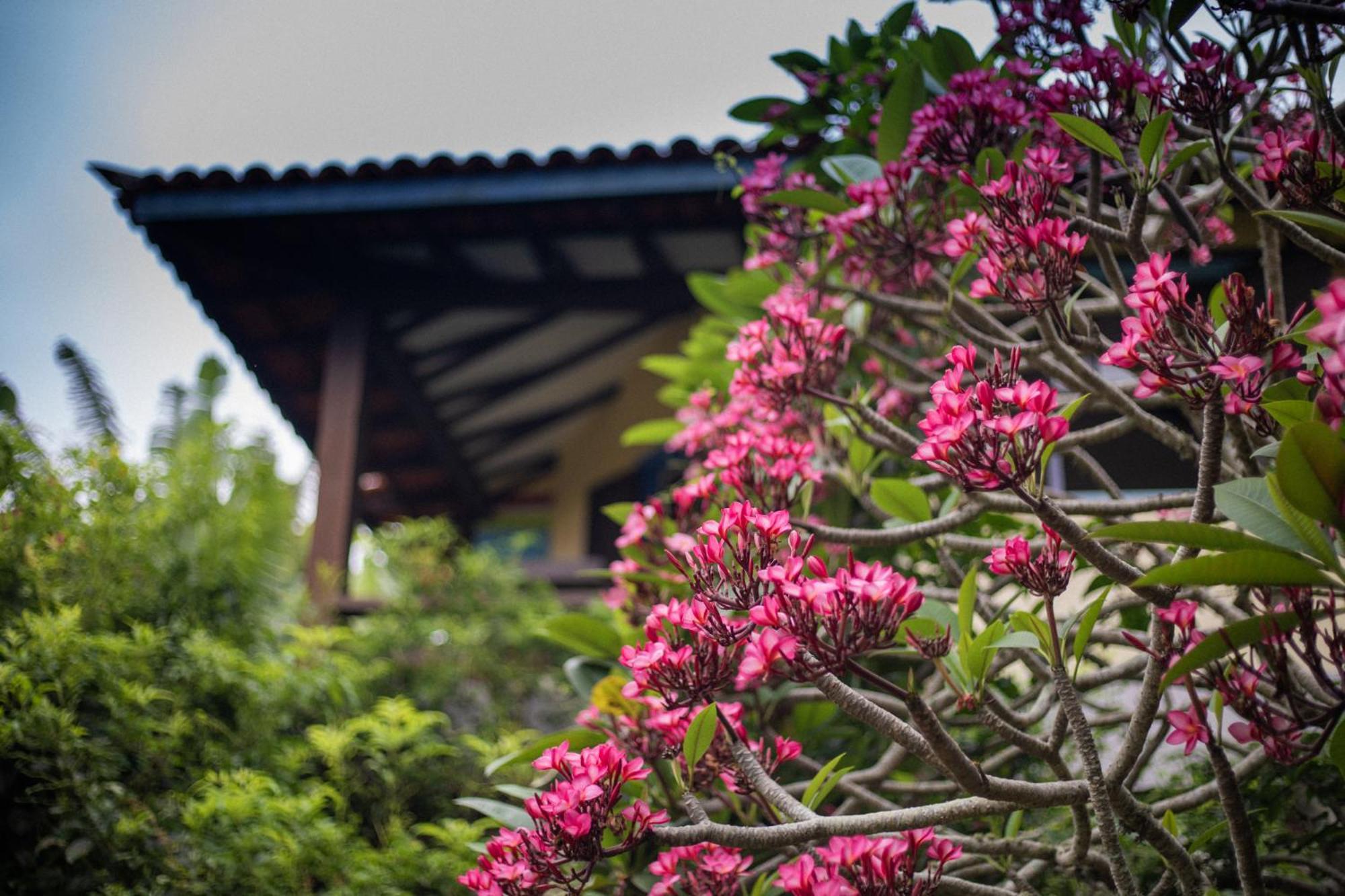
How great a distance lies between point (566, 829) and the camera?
3.73 feet

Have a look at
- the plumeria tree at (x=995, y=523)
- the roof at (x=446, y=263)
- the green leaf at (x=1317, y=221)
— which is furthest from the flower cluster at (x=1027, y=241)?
the roof at (x=446, y=263)

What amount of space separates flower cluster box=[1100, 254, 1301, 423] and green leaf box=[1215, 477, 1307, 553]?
0.41 feet

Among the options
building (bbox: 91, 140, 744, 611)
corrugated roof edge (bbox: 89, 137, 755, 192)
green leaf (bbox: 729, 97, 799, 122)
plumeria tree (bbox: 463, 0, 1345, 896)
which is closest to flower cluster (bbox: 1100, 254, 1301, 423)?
plumeria tree (bbox: 463, 0, 1345, 896)

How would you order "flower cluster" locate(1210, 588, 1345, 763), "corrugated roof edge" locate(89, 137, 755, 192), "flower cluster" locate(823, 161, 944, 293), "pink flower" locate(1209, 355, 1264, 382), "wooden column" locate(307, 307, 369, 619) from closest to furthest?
"flower cluster" locate(1210, 588, 1345, 763)
"pink flower" locate(1209, 355, 1264, 382)
"flower cluster" locate(823, 161, 944, 293)
"corrugated roof edge" locate(89, 137, 755, 192)
"wooden column" locate(307, 307, 369, 619)

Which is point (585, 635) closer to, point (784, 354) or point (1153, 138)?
point (784, 354)

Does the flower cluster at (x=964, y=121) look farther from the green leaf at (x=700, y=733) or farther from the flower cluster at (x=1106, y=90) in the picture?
the green leaf at (x=700, y=733)

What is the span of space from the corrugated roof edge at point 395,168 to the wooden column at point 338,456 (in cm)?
105

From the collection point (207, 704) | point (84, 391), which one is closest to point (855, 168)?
point (207, 704)

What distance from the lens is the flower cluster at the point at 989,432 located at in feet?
3.44

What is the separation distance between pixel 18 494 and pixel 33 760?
0.91 metres

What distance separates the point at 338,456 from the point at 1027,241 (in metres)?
4.70

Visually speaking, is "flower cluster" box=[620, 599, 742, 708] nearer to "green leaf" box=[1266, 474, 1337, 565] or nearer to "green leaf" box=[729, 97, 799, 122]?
"green leaf" box=[1266, 474, 1337, 565]

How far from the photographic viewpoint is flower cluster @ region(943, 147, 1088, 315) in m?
1.36

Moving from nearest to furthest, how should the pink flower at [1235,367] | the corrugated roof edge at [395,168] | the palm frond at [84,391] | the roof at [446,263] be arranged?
the pink flower at [1235,367] < the corrugated roof edge at [395,168] < the roof at [446,263] < the palm frond at [84,391]
